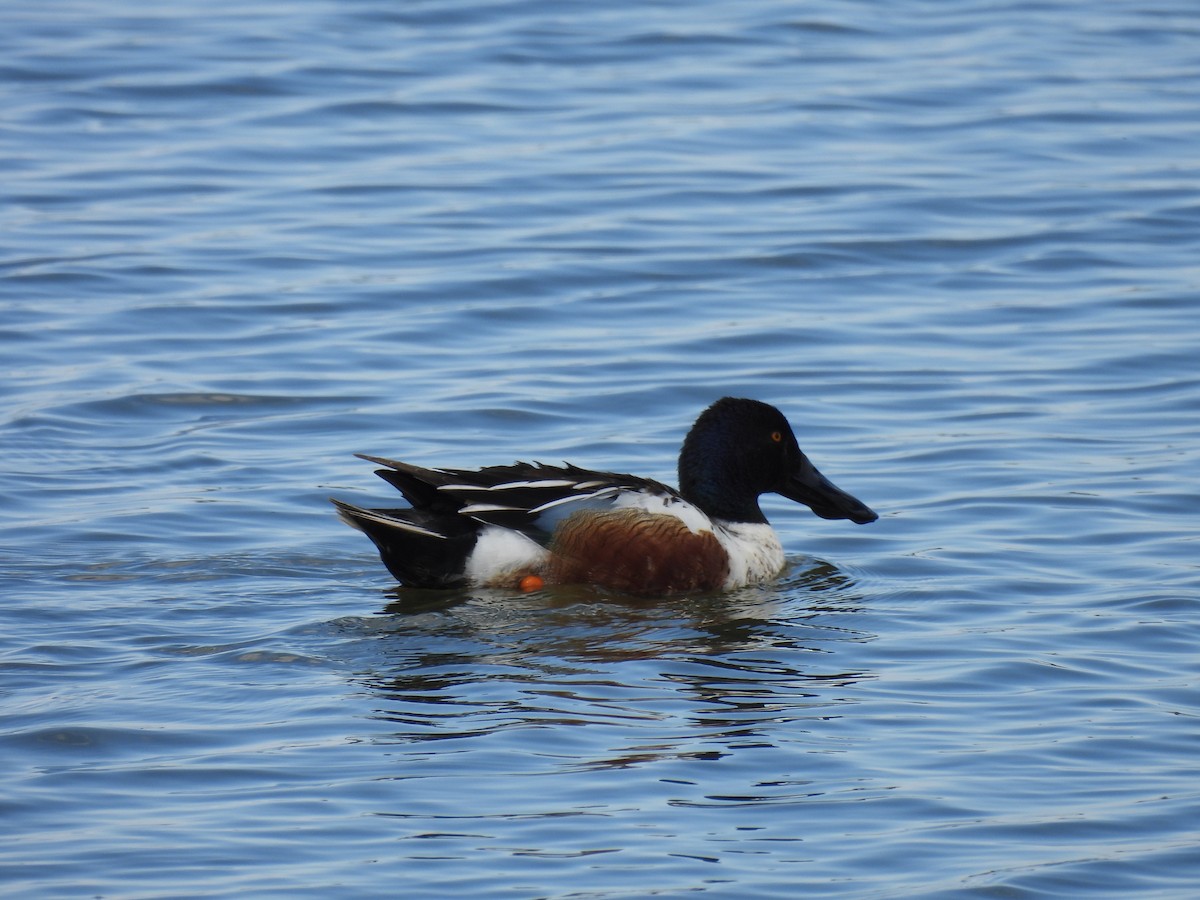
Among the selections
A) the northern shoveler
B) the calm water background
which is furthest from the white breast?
the calm water background

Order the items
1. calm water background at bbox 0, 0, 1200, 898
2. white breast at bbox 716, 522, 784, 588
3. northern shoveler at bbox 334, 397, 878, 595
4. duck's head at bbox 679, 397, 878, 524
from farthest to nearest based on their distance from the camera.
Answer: duck's head at bbox 679, 397, 878, 524 < white breast at bbox 716, 522, 784, 588 < northern shoveler at bbox 334, 397, 878, 595 < calm water background at bbox 0, 0, 1200, 898

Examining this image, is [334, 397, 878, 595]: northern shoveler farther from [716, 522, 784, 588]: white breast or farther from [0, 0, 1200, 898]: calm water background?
[0, 0, 1200, 898]: calm water background

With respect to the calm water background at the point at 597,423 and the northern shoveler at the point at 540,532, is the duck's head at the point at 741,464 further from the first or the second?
the northern shoveler at the point at 540,532

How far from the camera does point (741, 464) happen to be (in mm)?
9242

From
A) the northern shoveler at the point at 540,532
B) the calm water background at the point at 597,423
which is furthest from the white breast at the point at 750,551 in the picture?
the calm water background at the point at 597,423

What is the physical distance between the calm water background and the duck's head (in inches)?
13.9

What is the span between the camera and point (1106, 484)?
9.90m

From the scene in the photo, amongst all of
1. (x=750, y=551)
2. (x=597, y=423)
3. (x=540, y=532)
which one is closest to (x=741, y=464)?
(x=750, y=551)

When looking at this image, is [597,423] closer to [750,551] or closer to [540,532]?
[750,551]

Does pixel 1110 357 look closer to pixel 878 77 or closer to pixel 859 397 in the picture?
pixel 859 397

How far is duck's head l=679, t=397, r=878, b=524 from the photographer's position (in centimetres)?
918

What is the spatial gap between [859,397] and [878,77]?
8.32 m

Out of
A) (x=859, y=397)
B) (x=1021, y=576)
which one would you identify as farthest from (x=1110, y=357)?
(x=1021, y=576)

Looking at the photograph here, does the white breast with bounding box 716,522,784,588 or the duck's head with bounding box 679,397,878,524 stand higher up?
the duck's head with bounding box 679,397,878,524
